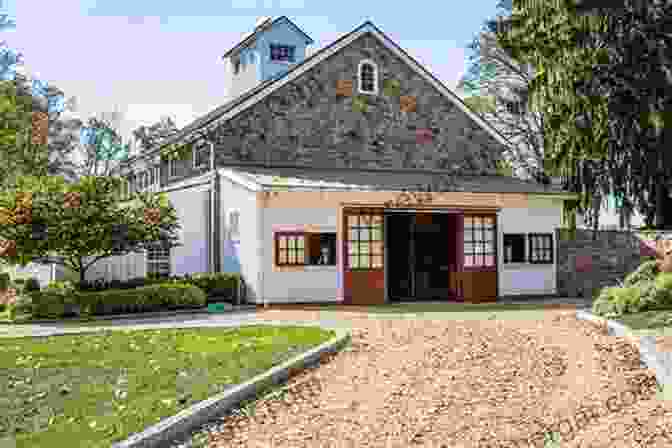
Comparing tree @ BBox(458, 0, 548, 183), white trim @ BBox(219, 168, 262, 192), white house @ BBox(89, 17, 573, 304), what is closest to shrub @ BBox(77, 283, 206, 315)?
white house @ BBox(89, 17, 573, 304)

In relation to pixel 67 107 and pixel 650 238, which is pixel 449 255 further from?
pixel 67 107

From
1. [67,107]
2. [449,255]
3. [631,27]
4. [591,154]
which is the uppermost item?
[67,107]

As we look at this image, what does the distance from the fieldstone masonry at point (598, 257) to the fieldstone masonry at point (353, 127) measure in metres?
4.47

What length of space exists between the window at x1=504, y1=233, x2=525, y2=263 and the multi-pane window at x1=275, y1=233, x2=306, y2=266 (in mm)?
6362

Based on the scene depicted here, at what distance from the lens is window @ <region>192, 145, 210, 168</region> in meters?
21.9

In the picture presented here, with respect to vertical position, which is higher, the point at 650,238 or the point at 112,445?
the point at 650,238

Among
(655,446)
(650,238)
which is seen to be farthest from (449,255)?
(655,446)

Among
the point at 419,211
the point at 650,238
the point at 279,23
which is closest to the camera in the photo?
the point at 419,211

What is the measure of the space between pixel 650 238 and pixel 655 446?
1846cm

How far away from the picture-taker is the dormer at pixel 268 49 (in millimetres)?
32375

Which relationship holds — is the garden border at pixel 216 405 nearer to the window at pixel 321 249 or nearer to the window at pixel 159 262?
the window at pixel 321 249

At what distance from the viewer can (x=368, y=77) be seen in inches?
926

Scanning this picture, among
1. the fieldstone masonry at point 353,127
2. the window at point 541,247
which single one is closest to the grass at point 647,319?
the window at point 541,247

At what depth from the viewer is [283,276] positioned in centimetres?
1852
